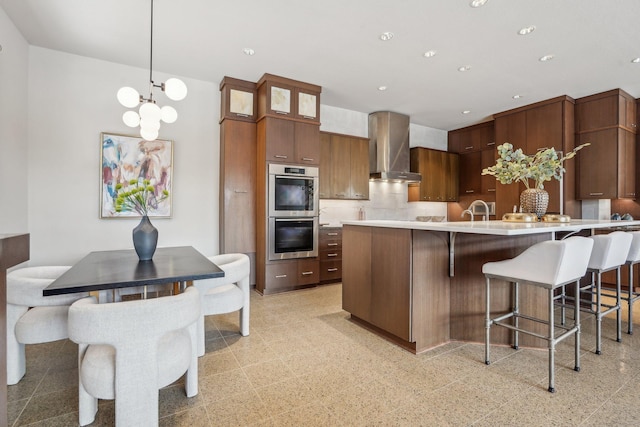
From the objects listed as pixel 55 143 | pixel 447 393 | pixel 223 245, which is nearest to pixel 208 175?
pixel 223 245

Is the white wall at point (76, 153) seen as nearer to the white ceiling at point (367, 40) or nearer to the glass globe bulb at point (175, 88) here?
the white ceiling at point (367, 40)

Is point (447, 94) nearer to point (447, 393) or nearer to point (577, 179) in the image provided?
point (577, 179)

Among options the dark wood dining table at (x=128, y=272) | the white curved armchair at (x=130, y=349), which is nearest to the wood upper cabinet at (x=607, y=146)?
the dark wood dining table at (x=128, y=272)

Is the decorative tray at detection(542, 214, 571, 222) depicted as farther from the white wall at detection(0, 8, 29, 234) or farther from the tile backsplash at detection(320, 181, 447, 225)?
the white wall at detection(0, 8, 29, 234)

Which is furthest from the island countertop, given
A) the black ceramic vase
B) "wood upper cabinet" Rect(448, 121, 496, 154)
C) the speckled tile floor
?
"wood upper cabinet" Rect(448, 121, 496, 154)

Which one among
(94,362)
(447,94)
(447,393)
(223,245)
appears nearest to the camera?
(94,362)

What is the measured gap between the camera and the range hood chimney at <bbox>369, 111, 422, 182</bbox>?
5.55m

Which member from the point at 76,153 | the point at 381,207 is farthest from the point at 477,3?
the point at 76,153

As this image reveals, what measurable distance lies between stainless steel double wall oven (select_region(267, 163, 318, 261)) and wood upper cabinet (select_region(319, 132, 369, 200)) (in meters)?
0.58

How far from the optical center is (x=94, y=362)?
4.49ft

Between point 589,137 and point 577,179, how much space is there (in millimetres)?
654

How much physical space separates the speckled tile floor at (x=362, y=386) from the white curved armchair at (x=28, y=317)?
0.56 feet

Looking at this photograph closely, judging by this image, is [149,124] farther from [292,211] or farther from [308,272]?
[308,272]

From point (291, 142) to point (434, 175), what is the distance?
136 inches
